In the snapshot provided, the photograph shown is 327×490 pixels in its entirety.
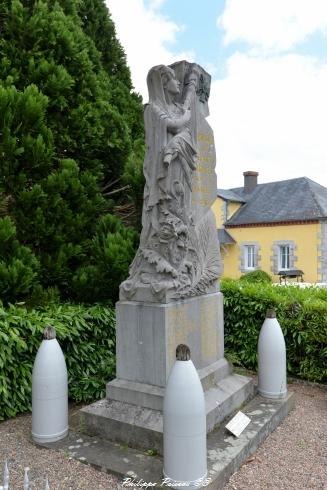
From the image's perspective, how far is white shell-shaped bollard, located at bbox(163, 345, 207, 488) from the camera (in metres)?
2.79

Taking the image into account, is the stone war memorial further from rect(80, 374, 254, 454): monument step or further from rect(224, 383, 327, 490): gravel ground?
rect(224, 383, 327, 490): gravel ground

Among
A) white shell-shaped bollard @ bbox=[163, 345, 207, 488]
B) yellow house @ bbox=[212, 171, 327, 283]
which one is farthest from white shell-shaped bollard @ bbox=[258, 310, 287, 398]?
yellow house @ bbox=[212, 171, 327, 283]

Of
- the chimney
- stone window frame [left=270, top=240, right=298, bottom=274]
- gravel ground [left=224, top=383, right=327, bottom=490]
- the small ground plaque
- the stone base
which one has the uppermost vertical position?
the chimney

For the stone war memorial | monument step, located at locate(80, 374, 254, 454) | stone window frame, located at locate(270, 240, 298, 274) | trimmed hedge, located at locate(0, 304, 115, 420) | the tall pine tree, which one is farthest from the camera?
stone window frame, located at locate(270, 240, 298, 274)

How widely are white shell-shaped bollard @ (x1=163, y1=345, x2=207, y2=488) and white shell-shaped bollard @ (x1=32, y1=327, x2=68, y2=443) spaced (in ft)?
4.38

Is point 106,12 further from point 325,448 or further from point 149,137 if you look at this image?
point 325,448

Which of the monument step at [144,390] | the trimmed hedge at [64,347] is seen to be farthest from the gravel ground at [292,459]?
the trimmed hedge at [64,347]

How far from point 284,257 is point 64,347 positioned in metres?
20.0

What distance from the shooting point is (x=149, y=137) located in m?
4.09

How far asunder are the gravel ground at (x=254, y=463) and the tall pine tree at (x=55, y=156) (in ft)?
6.28

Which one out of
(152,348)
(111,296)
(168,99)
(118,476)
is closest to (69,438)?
(118,476)

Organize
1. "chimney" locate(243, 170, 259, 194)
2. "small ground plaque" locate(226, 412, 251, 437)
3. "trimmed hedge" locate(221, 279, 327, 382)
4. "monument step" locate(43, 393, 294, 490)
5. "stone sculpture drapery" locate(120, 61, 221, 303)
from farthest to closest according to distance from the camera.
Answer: "chimney" locate(243, 170, 259, 194)
"trimmed hedge" locate(221, 279, 327, 382)
"stone sculpture drapery" locate(120, 61, 221, 303)
"small ground plaque" locate(226, 412, 251, 437)
"monument step" locate(43, 393, 294, 490)

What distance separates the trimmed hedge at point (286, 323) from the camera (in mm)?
A: 5570

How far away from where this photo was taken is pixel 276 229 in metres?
23.1
